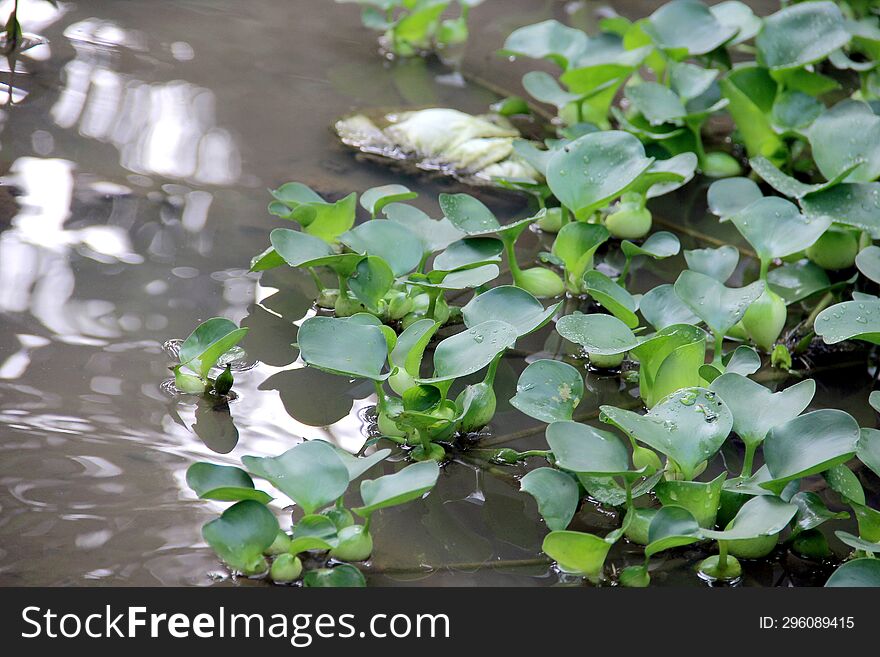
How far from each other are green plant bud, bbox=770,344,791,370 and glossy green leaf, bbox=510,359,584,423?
1.23ft

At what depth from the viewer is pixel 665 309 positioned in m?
1.19

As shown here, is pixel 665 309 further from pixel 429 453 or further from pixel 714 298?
pixel 429 453

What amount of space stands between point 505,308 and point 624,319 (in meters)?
0.18

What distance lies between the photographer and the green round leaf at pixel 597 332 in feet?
3.44

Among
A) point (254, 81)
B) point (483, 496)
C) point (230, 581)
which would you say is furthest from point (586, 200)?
point (254, 81)

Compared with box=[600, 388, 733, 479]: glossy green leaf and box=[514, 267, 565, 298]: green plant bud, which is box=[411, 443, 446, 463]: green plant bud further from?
box=[514, 267, 565, 298]: green plant bud

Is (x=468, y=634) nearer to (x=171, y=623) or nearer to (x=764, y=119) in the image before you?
(x=171, y=623)

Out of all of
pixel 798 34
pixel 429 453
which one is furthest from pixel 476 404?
pixel 798 34

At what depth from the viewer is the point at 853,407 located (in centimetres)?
123

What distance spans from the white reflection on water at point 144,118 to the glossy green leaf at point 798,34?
0.94m

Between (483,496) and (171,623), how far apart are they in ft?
1.14

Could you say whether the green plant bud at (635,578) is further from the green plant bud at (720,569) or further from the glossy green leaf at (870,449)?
the glossy green leaf at (870,449)

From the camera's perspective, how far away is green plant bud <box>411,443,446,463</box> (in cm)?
104

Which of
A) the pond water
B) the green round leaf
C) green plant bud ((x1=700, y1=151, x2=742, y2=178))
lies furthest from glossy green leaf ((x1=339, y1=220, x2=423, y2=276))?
green plant bud ((x1=700, y1=151, x2=742, y2=178))
